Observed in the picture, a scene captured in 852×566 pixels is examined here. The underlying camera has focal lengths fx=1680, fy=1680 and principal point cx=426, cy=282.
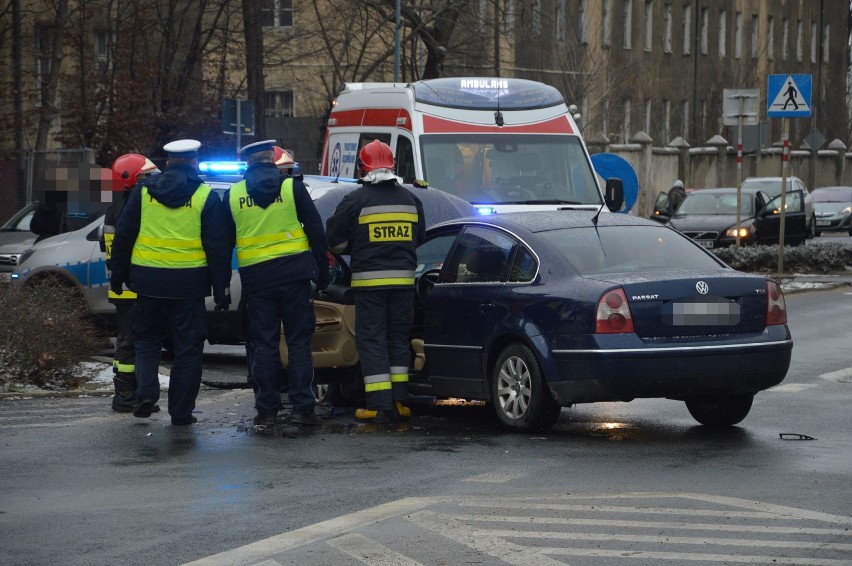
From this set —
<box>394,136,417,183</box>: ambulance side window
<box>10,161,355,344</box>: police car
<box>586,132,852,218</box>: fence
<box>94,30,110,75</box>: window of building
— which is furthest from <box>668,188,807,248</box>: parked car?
<box>10,161,355,344</box>: police car

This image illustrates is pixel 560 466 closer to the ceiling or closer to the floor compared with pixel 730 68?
closer to the floor

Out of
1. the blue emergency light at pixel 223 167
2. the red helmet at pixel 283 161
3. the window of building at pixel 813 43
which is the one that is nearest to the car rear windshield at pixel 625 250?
the red helmet at pixel 283 161

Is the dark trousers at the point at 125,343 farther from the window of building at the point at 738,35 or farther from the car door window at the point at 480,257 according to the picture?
the window of building at the point at 738,35

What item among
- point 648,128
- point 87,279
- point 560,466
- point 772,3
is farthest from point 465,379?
point 772,3

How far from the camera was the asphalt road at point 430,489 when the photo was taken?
22.5 feet

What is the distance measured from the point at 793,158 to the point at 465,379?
181ft

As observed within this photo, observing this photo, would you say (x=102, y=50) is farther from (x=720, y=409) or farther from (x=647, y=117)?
(x=720, y=409)

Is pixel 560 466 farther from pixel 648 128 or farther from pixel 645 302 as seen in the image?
pixel 648 128

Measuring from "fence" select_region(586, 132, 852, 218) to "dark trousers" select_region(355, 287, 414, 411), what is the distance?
112 feet

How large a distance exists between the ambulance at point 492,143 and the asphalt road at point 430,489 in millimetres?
5577

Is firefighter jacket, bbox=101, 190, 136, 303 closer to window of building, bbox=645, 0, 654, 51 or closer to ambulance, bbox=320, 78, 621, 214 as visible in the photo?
ambulance, bbox=320, 78, 621, 214

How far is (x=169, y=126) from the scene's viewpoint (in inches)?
1300

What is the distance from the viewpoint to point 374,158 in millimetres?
10750

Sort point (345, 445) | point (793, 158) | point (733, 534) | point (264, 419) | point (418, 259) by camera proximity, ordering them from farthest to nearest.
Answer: point (793, 158) < point (418, 259) < point (264, 419) < point (345, 445) < point (733, 534)
